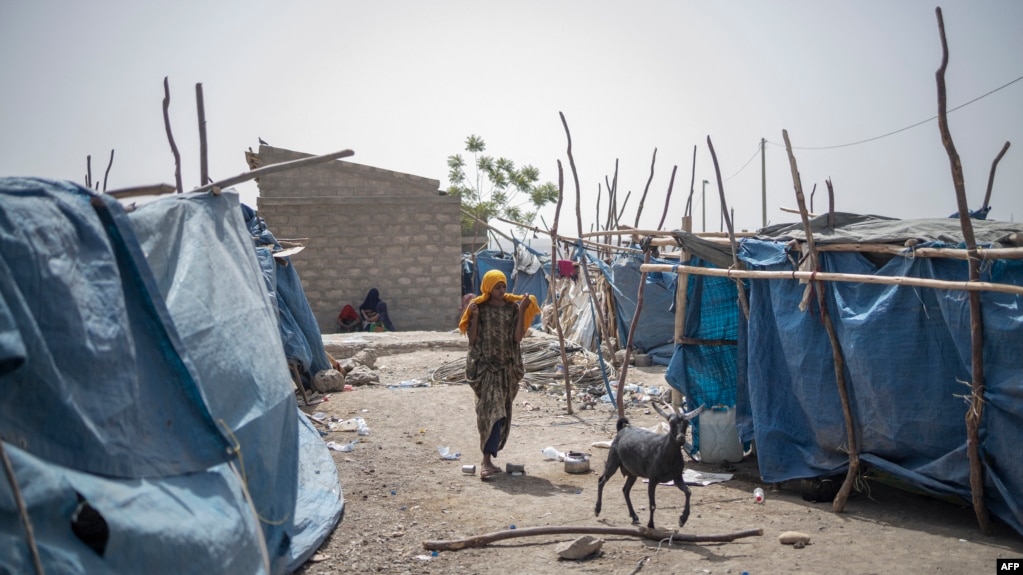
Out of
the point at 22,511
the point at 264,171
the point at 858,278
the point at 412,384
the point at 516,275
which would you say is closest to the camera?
the point at 22,511

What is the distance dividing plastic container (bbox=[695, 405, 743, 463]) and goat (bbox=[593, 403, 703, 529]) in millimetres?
1660

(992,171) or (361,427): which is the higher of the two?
(992,171)

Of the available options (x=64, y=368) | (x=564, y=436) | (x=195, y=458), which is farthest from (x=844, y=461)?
(x=64, y=368)

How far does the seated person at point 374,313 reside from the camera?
15180 mm

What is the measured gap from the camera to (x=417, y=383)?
11.0m

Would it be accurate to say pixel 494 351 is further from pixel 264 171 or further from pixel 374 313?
pixel 374 313

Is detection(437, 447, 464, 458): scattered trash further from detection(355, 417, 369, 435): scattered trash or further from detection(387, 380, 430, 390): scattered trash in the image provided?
detection(387, 380, 430, 390): scattered trash

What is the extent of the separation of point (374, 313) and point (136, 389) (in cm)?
1252

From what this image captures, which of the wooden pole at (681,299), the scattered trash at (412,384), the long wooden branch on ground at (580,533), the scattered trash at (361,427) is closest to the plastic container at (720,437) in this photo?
the wooden pole at (681,299)

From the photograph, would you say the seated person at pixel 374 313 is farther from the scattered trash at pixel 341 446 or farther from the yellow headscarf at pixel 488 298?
the yellow headscarf at pixel 488 298

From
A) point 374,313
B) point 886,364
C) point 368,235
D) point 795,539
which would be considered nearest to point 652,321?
point 374,313

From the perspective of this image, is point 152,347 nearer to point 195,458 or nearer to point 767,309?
point 195,458

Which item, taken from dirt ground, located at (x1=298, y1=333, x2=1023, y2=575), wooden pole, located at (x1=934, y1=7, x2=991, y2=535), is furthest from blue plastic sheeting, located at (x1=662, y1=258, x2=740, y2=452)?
wooden pole, located at (x1=934, y1=7, x2=991, y2=535)

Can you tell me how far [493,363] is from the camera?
251 inches
